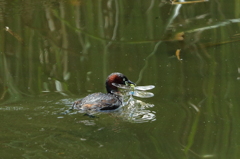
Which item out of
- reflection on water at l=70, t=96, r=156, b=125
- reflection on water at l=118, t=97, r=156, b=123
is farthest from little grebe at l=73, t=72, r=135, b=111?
reflection on water at l=118, t=97, r=156, b=123

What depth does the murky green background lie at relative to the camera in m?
4.90

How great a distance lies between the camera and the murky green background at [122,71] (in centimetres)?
490

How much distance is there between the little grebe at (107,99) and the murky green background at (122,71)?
140 mm

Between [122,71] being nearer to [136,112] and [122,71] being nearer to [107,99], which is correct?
[107,99]

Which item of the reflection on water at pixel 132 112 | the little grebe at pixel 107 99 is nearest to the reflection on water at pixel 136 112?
the reflection on water at pixel 132 112

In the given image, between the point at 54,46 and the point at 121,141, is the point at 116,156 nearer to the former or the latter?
the point at 121,141

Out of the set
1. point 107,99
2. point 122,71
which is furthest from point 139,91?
point 122,71

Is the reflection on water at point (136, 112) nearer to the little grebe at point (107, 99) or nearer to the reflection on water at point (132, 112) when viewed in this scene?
the reflection on water at point (132, 112)

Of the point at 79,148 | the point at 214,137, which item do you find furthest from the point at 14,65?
the point at 214,137

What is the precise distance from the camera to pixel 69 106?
237 inches

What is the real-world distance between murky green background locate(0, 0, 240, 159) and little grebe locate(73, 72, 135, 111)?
0.14m

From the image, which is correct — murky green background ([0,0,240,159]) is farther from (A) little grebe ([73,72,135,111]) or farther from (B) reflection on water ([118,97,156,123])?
(A) little grebe ([73,72,135,111])

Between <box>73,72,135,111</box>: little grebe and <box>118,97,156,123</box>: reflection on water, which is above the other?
<box>73,72,135,111</box>: little grebe

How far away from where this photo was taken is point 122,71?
710 centimetres
